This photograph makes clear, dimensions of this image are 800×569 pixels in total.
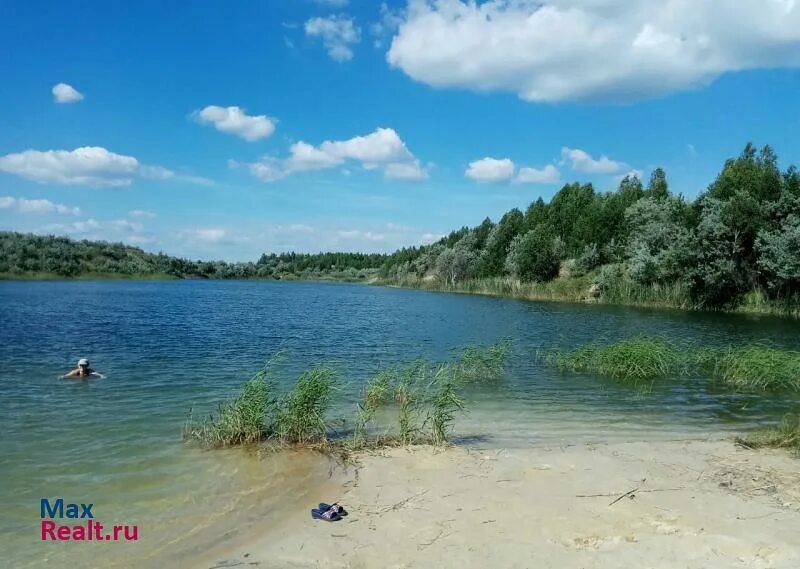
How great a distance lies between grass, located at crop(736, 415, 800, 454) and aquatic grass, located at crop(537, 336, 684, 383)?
315 inches

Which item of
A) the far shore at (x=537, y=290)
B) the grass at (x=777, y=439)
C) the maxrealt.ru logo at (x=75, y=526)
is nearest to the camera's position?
the maxrealt.ru logo at (x=75, y=526)

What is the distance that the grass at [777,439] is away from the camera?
11.9 m

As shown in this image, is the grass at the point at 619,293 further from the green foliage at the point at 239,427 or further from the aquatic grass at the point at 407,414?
the green foliage at the point at 239,427

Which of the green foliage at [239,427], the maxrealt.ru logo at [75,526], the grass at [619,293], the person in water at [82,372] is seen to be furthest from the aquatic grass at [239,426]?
the grass at [619,293]

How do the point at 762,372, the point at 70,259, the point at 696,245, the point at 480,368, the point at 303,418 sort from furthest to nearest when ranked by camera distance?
the point at 70,259 < the point at 696,245 < the point at 480,368 < the point at 762,372 < the point at 303,418

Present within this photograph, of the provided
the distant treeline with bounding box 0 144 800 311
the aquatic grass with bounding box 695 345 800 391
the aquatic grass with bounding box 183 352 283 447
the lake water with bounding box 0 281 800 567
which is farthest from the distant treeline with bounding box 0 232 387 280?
the aquatic grass with bounding box 695 345 800 391

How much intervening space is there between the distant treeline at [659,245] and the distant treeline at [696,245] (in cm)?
11

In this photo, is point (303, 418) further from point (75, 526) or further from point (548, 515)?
point (548, 515)

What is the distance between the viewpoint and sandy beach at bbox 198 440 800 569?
6949mm

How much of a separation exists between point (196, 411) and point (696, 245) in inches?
2101

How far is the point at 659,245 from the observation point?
6112 centimetres

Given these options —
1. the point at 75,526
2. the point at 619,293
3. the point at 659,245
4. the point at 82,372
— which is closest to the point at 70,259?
the point at 619,293

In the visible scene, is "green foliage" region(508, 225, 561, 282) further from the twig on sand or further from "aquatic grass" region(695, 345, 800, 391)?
the twig on sand

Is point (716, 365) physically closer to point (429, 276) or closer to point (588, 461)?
point (588, 461)
